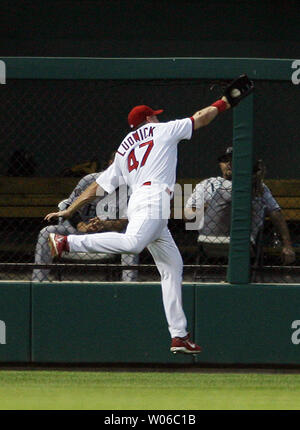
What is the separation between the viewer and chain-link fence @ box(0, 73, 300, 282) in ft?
25.4

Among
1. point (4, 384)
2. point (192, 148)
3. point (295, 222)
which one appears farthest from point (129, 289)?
point (192, 148)

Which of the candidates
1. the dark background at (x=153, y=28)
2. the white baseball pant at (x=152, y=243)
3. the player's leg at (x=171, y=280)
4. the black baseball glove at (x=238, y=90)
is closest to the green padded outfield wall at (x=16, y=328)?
the white baseball pant at (x=152, y=243)

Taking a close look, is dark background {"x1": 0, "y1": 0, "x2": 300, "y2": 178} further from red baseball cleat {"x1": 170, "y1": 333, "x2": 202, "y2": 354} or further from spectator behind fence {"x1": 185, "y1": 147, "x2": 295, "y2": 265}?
red baseball cleat {"x1": 170, "y1": 333, "x2": 202, "y2": 354}

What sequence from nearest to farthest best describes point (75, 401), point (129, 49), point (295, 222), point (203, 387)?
point (75, 401)
point (203, 387)
point (295, 222)
point (129, 49)

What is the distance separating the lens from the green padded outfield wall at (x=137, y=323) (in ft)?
24.2

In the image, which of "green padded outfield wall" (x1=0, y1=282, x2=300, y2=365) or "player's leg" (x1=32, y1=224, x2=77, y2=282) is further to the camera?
"player's leg" (x1=32, y1=224, x2=77, y2=282)

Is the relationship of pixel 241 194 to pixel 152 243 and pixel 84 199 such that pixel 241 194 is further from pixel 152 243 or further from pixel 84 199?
pixel 84 199

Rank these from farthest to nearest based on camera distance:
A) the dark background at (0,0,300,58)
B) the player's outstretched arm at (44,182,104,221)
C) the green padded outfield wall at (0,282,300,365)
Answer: the dark background at (0,0,300,58)
the green padded outfield wall at (0,282,300,365)
the player's outstretched arm at (44,182,104,221)

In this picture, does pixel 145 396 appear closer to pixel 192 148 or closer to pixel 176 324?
pixel 176 324

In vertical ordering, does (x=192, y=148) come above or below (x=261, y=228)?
above

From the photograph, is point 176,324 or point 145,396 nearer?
point 145,396

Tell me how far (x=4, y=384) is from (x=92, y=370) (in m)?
0.89

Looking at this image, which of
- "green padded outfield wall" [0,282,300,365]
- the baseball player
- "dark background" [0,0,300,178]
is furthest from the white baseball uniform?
"dark background" [0,0,300,178]

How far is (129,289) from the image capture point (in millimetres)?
7406
